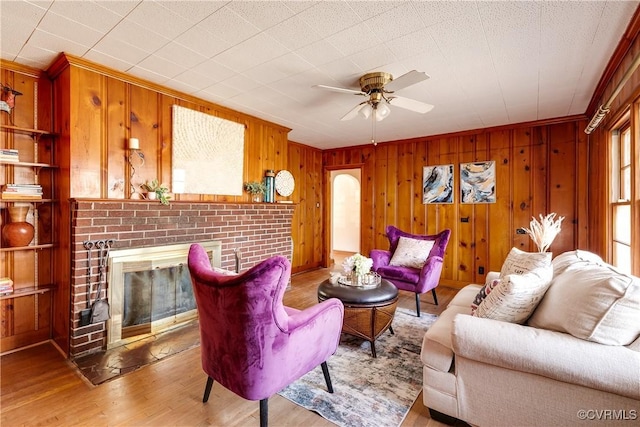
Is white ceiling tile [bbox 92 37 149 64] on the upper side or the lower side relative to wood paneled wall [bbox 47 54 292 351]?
upper

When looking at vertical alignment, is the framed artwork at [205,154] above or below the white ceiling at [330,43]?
below

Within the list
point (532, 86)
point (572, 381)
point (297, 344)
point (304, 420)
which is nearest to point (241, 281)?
point (297, 344)

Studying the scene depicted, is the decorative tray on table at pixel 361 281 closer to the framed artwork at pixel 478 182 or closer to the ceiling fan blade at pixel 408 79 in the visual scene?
the ceiling fan blade at pixel 408 79

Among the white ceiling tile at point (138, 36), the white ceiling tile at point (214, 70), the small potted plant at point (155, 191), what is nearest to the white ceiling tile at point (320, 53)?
the white ceiling tile at point (214, 70)

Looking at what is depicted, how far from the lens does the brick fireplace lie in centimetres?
239

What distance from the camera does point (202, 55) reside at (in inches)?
93.0

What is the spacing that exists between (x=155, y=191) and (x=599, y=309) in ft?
10.9

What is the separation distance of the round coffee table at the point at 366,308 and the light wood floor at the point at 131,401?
2.00 ft

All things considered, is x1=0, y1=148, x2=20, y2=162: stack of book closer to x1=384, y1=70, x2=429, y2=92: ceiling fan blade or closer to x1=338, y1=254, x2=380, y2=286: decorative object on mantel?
x1=338, y1=254, x2=380, y2=286: decorative object on mantel

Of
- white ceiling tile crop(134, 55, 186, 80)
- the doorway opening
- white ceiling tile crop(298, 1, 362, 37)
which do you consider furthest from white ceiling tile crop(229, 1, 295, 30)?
the doorway opening

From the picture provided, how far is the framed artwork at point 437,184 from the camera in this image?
4.66 m

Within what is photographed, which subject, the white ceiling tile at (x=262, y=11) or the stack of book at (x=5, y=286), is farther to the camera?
the stack of book at (x=5, y=286)

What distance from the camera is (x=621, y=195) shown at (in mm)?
2846

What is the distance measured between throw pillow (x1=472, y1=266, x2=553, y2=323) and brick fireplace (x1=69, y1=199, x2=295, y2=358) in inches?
109
